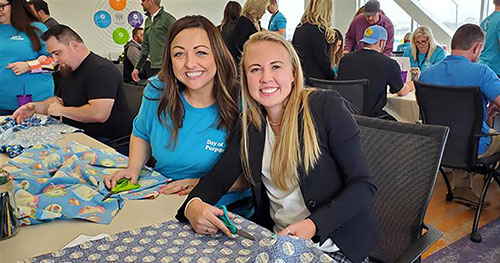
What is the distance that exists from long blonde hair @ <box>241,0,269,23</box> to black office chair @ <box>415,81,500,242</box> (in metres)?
1.88

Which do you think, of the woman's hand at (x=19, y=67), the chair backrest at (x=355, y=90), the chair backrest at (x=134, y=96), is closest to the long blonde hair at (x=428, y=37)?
the chair backrest at (x=355, y=90)

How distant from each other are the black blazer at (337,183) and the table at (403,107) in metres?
2.12

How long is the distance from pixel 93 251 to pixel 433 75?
2.51 metres

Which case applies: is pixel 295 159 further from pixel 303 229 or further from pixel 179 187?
pixel 179 187

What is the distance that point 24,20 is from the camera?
267 centimetres

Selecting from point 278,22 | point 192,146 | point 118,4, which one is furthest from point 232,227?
point 118,4

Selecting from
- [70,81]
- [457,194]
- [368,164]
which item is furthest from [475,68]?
[70,81]

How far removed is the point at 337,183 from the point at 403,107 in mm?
2257

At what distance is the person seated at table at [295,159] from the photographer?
125cm

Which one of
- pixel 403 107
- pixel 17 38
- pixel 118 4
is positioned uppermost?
pixel 118 4

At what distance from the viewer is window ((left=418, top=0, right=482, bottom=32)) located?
21.4 feet

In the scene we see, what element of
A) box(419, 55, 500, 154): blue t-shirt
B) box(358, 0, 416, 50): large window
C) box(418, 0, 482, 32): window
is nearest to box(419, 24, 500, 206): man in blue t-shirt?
box(419, 55, 500, 154): blue t-shirt

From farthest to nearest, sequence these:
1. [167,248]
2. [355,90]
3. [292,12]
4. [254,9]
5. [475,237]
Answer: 1. [292,12]
2. [254,9]
3. [355,90]
4. [475,237]
5. [167,248]

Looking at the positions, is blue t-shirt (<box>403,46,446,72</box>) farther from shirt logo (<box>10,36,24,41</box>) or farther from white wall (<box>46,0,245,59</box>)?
white wall (<box>46,0,245,59</box>)
